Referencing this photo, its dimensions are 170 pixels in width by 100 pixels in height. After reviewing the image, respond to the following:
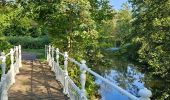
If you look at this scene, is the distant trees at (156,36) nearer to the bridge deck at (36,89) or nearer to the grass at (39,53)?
A: the grass at (39,53)

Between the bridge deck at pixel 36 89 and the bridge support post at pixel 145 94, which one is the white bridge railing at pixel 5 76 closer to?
the bridge deck at pixel 36 89

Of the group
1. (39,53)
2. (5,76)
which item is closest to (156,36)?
(5,76)

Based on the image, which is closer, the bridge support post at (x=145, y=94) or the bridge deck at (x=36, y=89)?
the bridge support post at (x=145, y=94)

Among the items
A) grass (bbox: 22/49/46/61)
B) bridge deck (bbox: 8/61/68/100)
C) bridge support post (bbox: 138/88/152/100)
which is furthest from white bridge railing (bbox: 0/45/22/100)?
grass (bbox: 22/49/46/61)

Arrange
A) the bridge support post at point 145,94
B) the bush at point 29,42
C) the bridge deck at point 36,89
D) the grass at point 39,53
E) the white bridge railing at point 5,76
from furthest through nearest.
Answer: the bush at point 29,42, the grass at point 39,53, the bridge deck at point 36,89, the white bridge railing at point 5,76, the bridge support post at point 145,94

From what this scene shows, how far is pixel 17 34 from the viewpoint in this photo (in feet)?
168

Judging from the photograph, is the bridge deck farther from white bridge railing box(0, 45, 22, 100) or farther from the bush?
the bush

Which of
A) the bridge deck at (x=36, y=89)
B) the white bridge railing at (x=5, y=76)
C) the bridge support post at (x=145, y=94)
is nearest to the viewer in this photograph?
the bridge support post at (x=145, y=94)

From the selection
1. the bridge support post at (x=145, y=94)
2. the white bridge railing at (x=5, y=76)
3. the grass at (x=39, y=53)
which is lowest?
the grass at (x=39, y=53)

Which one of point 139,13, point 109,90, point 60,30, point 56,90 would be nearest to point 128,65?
point 139,13

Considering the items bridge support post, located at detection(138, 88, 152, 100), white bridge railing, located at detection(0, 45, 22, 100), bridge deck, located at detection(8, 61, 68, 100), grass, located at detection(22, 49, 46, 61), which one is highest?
bridge support post, located at detection(138, 88, 152, 100)

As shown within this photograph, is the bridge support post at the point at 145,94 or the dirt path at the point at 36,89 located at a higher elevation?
the bridge support post at the point at 145,94

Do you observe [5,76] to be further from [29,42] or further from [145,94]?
[29,42]

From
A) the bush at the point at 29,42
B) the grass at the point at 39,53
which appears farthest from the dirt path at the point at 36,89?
the bush at the point at 29,42
